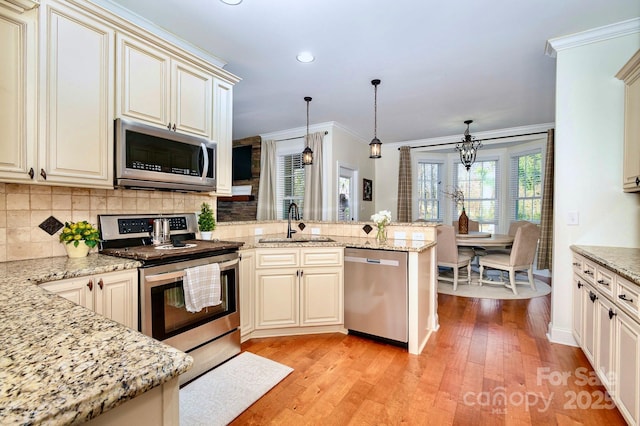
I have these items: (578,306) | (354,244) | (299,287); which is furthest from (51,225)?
(578,306)

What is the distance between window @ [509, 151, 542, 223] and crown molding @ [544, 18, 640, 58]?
320 cm

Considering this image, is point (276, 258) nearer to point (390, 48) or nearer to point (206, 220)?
point (206, 220)

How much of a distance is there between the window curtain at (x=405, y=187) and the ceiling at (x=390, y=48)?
171 cm

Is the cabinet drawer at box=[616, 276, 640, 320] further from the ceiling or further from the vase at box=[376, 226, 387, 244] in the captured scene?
the ceiling

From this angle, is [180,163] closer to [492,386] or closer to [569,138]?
[492,386]

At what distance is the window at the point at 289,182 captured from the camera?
18.2ft

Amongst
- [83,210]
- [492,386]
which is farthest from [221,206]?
[492,386]

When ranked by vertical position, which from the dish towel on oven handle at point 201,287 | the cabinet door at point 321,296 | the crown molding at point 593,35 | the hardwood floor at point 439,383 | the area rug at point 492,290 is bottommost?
the hardwood floor at point 439,383

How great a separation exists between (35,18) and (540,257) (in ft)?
20.8

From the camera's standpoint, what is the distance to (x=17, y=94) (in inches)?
65.2

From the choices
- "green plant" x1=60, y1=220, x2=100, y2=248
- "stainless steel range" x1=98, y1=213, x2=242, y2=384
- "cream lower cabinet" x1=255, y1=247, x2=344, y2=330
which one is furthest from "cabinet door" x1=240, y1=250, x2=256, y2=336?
"green plant" x1=60, y1=220, x2=100, y2=248

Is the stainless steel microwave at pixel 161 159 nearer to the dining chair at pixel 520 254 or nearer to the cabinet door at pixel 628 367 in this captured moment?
the cabinet door at pixel 628 367

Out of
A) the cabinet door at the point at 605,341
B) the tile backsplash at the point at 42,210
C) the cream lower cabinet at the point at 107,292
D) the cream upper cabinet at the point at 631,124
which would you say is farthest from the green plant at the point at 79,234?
the cream upper cabinet at the point at 631,124

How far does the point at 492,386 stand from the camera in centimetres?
204
